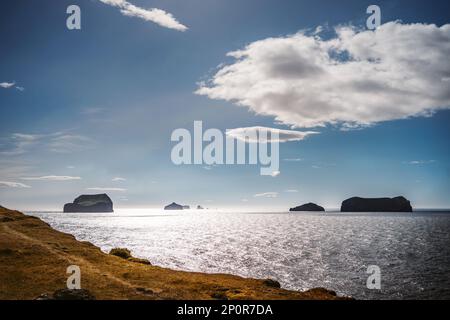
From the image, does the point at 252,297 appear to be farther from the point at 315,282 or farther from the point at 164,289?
the point at 315,282

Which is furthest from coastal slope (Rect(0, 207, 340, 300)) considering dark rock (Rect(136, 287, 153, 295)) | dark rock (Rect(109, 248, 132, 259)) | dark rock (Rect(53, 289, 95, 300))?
dark rock (Rect(109, 248, 132, 259))

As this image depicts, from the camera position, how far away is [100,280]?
2928 centimetres

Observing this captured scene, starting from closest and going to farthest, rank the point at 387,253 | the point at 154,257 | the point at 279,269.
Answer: the point at 279,269 → the point at 154,257 → the point at 387,253

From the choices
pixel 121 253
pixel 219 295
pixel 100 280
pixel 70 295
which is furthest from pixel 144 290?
pixel 121 253

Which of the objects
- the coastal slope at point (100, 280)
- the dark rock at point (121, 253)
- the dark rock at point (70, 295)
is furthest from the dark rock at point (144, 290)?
the dark rock at point (121, 253)

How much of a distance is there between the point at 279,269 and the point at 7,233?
139 feet

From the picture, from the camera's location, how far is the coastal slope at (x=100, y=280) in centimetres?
2638

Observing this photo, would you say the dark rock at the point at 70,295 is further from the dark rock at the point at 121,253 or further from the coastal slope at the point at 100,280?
the dark rock at the point at 121,253

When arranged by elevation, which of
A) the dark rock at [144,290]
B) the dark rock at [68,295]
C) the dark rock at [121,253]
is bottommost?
the dark rock at [121,253]

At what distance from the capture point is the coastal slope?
26.4 m

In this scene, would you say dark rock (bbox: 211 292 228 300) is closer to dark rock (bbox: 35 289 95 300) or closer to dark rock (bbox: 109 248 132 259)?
dark rock (bbox: 35 289 95 300)
